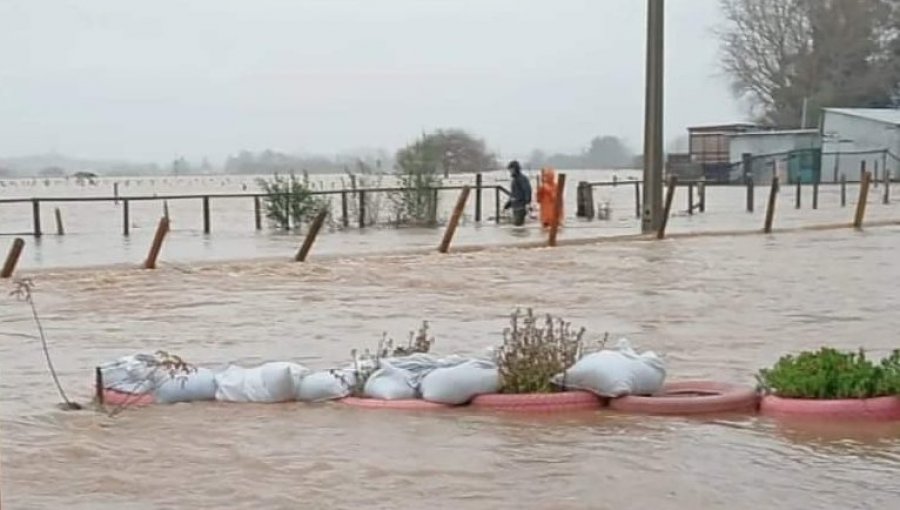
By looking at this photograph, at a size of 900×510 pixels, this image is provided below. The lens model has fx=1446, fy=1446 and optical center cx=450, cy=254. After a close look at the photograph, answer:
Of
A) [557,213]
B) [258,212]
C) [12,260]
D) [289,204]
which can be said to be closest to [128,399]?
[12,260]

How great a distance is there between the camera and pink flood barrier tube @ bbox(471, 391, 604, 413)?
923cm

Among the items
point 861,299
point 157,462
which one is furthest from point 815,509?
point 861,299

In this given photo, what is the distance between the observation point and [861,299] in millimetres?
17016

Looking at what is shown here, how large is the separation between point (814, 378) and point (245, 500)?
379 cm

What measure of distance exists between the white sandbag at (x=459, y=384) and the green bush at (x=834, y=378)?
1.84m

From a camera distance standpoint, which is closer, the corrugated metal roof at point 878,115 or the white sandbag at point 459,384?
the white sandbag at point 459,384

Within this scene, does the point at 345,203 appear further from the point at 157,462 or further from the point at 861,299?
the point at 157,462

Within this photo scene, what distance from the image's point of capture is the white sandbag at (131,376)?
1002 centimetres

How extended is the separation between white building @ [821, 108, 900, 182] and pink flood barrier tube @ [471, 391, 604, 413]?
61676mm

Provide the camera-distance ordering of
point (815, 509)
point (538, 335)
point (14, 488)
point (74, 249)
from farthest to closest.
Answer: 1. point (74, 249)
2. point (538, 335)
3. point (14, 488)
4. point (815, 509)

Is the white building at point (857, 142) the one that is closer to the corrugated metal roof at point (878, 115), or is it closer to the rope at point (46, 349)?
the corrugated metal roof at point (878, 115)

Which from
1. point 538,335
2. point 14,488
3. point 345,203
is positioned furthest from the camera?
point 345,203

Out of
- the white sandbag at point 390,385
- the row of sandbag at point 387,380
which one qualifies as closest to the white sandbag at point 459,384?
the row of sandbag at point 387,380

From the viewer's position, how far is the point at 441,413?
9320mm
